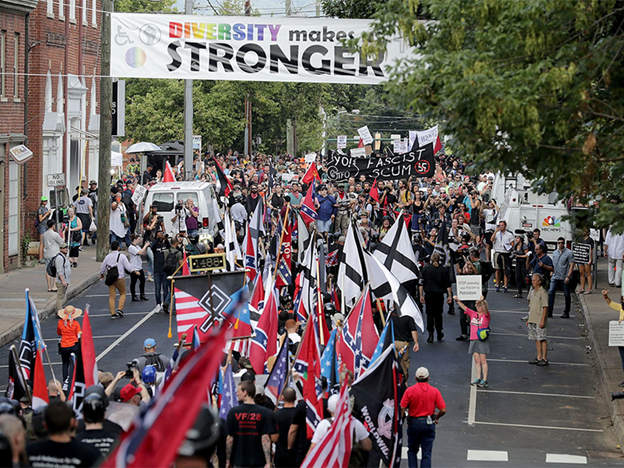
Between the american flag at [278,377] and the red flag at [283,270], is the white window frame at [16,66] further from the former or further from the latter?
the american flag at [278,377]

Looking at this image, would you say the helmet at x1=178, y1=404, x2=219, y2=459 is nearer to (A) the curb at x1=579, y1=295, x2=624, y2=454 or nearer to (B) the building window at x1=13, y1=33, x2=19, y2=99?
Result: (A) the curb at x1=579, y1=295, x2=624, y2=454

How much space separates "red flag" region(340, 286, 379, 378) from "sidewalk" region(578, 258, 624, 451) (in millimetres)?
3662

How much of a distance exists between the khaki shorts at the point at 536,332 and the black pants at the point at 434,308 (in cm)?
191

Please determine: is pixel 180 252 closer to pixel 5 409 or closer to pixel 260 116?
pixel 5 409

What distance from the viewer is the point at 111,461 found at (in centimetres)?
425

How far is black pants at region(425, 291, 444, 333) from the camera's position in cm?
1825

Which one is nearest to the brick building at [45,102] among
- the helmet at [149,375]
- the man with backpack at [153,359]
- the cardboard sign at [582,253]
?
the man with backpack at [153,359]

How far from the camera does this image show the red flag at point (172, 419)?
3.91 metres

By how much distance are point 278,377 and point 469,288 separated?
6.48 metres

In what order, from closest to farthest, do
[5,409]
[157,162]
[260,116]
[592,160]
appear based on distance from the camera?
[5,409]
[592,160]
[157,162]
[260,116]

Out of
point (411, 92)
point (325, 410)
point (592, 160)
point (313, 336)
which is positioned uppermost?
point (411, 92)

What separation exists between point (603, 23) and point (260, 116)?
5069 cm

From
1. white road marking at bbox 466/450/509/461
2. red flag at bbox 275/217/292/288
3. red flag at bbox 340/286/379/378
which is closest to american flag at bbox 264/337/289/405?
red flag at bbox 340/286/379/378

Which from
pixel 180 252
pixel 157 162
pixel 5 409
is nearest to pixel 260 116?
pixel 157 162
